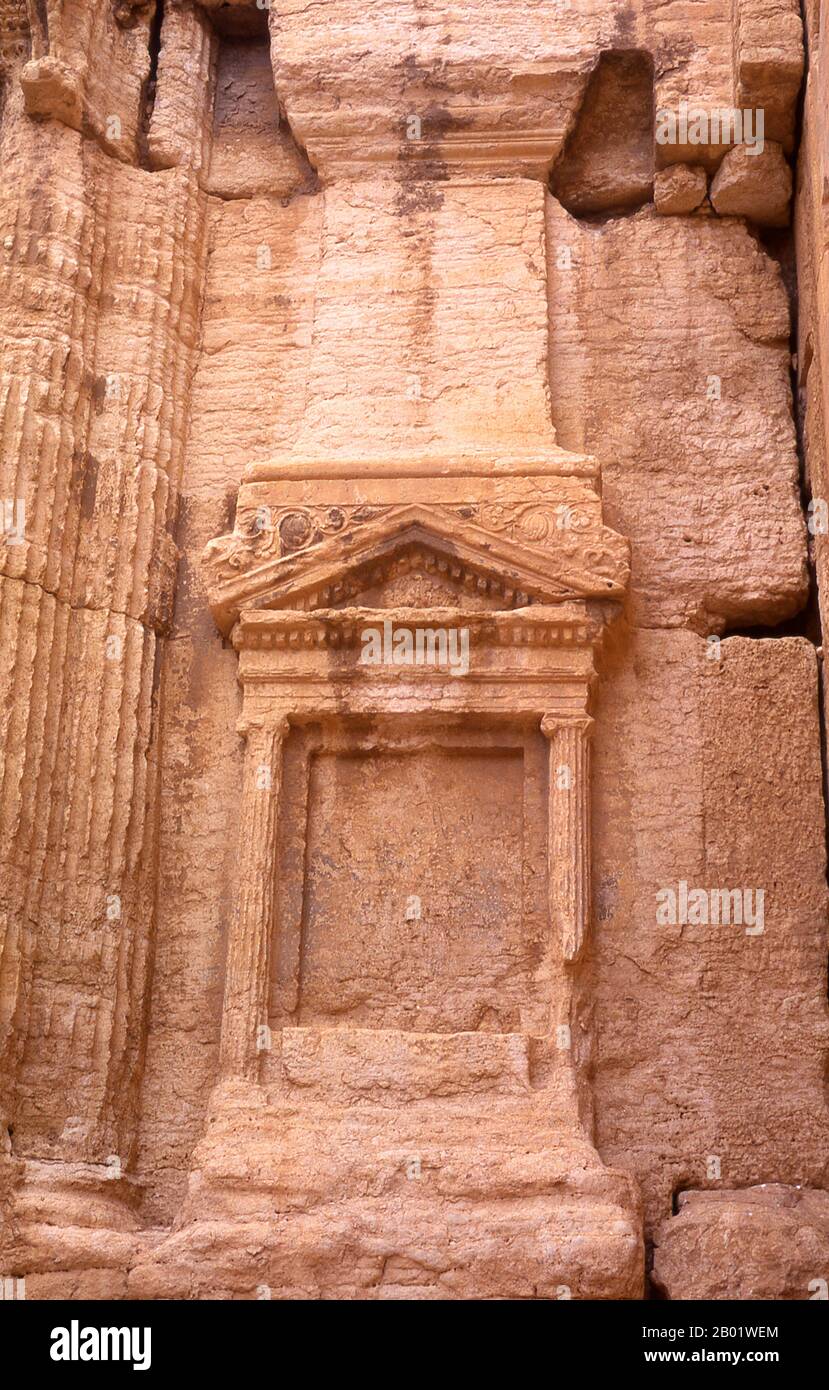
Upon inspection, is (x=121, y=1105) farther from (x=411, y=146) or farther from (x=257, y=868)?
(x=411, y=146)

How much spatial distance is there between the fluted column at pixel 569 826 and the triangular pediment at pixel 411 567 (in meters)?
0.61

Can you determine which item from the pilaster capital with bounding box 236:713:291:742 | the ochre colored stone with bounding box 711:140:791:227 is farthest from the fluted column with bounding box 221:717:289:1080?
the ochre colored stone with bounding box 711:140:791:227

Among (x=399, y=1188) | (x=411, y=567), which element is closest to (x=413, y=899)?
(x=399, y=1188)

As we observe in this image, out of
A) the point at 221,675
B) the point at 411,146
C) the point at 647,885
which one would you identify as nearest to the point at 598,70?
the point at 411,146

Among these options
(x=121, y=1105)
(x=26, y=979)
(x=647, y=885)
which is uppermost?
(x=647, y=885)

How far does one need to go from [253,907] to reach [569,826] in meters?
1.37

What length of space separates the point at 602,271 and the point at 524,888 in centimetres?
320

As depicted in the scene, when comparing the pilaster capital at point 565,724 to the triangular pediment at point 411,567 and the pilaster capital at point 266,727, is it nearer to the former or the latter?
the triangular pediment at point 411,567

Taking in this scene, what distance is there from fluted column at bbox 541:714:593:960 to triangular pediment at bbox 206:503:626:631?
607 millimetres

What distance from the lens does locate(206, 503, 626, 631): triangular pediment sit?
7.68 metres

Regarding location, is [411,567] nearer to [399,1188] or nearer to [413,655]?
[413,655]

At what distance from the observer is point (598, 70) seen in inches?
348

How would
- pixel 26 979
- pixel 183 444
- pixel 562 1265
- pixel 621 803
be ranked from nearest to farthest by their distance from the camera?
1. pixel 562 1265
2. pixel 26 979
3. pixel 621 803
4. pixel 183 444

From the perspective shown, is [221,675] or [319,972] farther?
[221,675]
